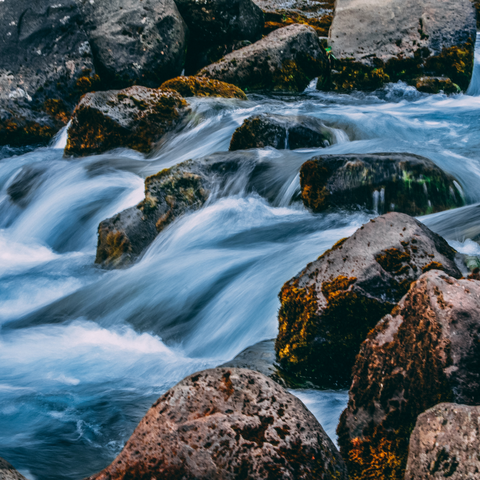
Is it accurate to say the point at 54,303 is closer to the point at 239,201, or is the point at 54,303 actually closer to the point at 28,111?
the point at 239,201

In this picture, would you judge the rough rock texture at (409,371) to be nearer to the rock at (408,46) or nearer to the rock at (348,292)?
the rock at (348,292)

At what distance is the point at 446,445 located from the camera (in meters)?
2.00

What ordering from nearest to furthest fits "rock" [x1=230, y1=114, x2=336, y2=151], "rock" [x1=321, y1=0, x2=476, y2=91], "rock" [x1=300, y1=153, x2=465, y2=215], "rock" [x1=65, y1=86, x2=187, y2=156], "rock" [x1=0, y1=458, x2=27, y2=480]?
"rock" [x1=0, y1=458, x2=27, y2=480] < "rock" [x1=300, y1=153, x2=465, y2=215] < "rock" [x1=230, y1=114, x2=336, y2=151] < "rock" [x1=65, y1=86, x2=187, y2=156] < "rock" [x1=321, y1=0, x2=476, y2=91]

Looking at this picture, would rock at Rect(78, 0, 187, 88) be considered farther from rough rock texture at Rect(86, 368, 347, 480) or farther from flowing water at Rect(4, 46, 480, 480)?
rough rock texture at Rect(86, 368, 347, 480)

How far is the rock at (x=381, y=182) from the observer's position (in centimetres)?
508

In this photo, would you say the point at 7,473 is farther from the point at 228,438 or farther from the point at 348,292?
the point at 348,292

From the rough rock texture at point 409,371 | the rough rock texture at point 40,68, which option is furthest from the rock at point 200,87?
the rough rock texture at point 409,371

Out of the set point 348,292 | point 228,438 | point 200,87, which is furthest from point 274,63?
point 228,438

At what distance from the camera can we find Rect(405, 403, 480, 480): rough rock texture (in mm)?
1923

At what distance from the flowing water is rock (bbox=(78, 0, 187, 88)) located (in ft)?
8.14

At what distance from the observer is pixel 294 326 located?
3.42m

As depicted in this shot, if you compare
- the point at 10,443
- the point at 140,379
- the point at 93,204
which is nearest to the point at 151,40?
the point at 93,204

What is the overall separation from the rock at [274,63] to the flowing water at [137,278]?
2.11m

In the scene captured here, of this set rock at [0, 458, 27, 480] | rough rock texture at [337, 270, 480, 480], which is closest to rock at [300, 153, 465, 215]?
rough rock texture at [337, 270, 480, 480]
